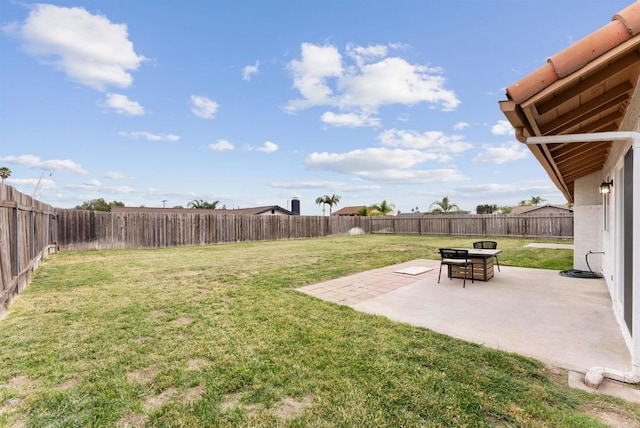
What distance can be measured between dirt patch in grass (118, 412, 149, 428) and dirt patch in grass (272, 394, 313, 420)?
32.5 inches

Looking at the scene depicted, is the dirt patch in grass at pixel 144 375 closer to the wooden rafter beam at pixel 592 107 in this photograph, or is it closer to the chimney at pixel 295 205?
the wooden rafter beam at pixel 592 107

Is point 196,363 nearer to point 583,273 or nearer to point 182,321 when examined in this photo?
point 182,321

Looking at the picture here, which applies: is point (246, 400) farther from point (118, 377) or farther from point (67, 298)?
point (67, 298)

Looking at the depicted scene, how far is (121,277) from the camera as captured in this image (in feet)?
21.4

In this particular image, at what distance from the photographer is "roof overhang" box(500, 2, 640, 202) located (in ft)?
6.50

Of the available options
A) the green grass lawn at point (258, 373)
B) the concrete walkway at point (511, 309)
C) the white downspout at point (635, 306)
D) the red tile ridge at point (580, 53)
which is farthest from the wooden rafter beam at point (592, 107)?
the green grass lawn at point (258, 373)

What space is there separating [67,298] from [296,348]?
14.3 feet

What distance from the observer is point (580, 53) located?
6.40 feet

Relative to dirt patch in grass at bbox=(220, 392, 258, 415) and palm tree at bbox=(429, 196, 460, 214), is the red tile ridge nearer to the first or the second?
dirt patch in grass at bbox=(220, 392, 258, 415)

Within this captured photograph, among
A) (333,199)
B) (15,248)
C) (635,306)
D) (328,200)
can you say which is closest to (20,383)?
(15,248)

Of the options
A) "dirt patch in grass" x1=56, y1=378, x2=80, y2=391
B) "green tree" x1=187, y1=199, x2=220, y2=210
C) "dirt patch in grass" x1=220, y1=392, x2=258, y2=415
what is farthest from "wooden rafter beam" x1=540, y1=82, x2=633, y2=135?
"green tree" x1=187, y1=199, x2=220, y2=210

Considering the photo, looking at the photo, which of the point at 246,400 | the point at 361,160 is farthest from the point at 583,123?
the point at 361,160

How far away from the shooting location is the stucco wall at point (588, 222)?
6.76m

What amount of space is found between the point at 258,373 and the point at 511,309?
3666 millimetres
